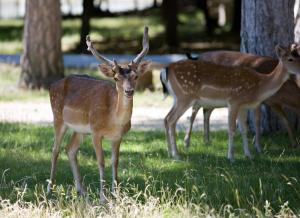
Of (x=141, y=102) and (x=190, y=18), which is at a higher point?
(x=141, y=102)

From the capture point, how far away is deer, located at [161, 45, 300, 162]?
37.7 feet

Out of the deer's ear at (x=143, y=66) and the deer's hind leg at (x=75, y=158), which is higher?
the deer's ear at (x=143, y=66)

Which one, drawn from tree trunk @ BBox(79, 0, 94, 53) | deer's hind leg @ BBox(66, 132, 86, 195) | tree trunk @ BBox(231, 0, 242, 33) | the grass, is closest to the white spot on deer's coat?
deer's hind leg @ BBox(66, 132, 86, 195)

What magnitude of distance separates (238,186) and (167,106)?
7.08m

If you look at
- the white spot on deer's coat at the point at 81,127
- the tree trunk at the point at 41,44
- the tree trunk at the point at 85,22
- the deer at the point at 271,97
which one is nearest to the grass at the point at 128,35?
the tree trunk at the point at 85,22

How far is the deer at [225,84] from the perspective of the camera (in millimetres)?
11492

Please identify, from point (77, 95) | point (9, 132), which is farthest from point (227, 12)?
point (77, 95)

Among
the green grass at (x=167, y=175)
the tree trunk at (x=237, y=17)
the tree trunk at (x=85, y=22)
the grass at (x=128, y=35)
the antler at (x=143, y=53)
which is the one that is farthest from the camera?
the tree trunk at (x=237, y=17)

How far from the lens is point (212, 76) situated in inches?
455

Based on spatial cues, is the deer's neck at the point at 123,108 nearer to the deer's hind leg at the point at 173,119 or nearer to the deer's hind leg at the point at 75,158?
the deer's hind leg at the point at 75,158

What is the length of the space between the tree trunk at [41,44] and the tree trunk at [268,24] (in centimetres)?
614

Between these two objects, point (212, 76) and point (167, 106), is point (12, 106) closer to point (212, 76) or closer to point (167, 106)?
point (167, 106)

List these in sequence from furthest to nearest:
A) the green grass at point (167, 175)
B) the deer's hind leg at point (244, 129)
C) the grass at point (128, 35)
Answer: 1. the grass at point (128, 35)
2. the deer's hind leg at point (244, 129)
3. the green grass at point (167, 175)

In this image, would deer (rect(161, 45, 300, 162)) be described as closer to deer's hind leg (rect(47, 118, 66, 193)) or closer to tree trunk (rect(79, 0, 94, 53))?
deer's hind leg (rect(47, 118, 66, 193))
